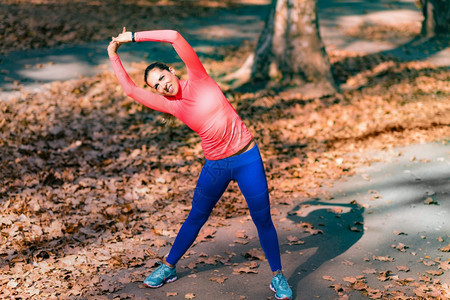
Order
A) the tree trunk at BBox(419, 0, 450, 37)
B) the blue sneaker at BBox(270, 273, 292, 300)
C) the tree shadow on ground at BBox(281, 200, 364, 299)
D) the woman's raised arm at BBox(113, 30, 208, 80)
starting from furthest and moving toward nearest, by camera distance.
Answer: the tree trunk at BBox(419, 0, 450, 37) → the tree shadow on ground at BBox(281, 200, 364, 299) → the blue sneaker at BBox(270, 273, 292, 300) → the woman's raised arm at BBox(113, 30, 208, 80)

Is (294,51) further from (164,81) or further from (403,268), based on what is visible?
(164,81)

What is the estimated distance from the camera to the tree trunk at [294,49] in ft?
37.2

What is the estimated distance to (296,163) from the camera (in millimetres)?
8297

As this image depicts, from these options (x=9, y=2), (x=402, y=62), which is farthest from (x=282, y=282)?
(x=9, y=2)

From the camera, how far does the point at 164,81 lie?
4105 mm

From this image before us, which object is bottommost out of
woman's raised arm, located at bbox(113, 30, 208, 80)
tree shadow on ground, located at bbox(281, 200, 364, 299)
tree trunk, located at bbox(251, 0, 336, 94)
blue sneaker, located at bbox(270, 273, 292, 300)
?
tree shadow on ground, located at bbox(281, 200, 364, 299)

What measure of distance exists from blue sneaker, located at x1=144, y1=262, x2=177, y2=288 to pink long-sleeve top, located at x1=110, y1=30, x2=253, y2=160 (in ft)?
4.40

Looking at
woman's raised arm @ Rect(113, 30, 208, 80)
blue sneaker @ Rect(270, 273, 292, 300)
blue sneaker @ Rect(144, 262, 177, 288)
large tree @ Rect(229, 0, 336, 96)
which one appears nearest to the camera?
woman's raised arm @ Rect(113, 30, 208, 80)

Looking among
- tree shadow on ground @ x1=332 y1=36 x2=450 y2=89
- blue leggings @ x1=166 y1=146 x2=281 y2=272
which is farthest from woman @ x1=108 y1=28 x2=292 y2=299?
tree shadow on ground @ x1=332 y1=36 x2=450 y2=89

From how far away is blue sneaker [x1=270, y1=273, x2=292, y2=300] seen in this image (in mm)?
4559

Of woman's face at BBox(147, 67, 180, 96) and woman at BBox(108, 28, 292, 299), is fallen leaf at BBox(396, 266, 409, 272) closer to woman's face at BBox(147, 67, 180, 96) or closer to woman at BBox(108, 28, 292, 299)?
woman at BBox(108, 28, 292, 299)

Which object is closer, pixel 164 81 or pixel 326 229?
pixel 164 81

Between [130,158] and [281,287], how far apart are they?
14.6ft

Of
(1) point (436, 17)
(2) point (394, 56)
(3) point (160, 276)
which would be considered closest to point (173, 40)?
(3) point (160, 276)
